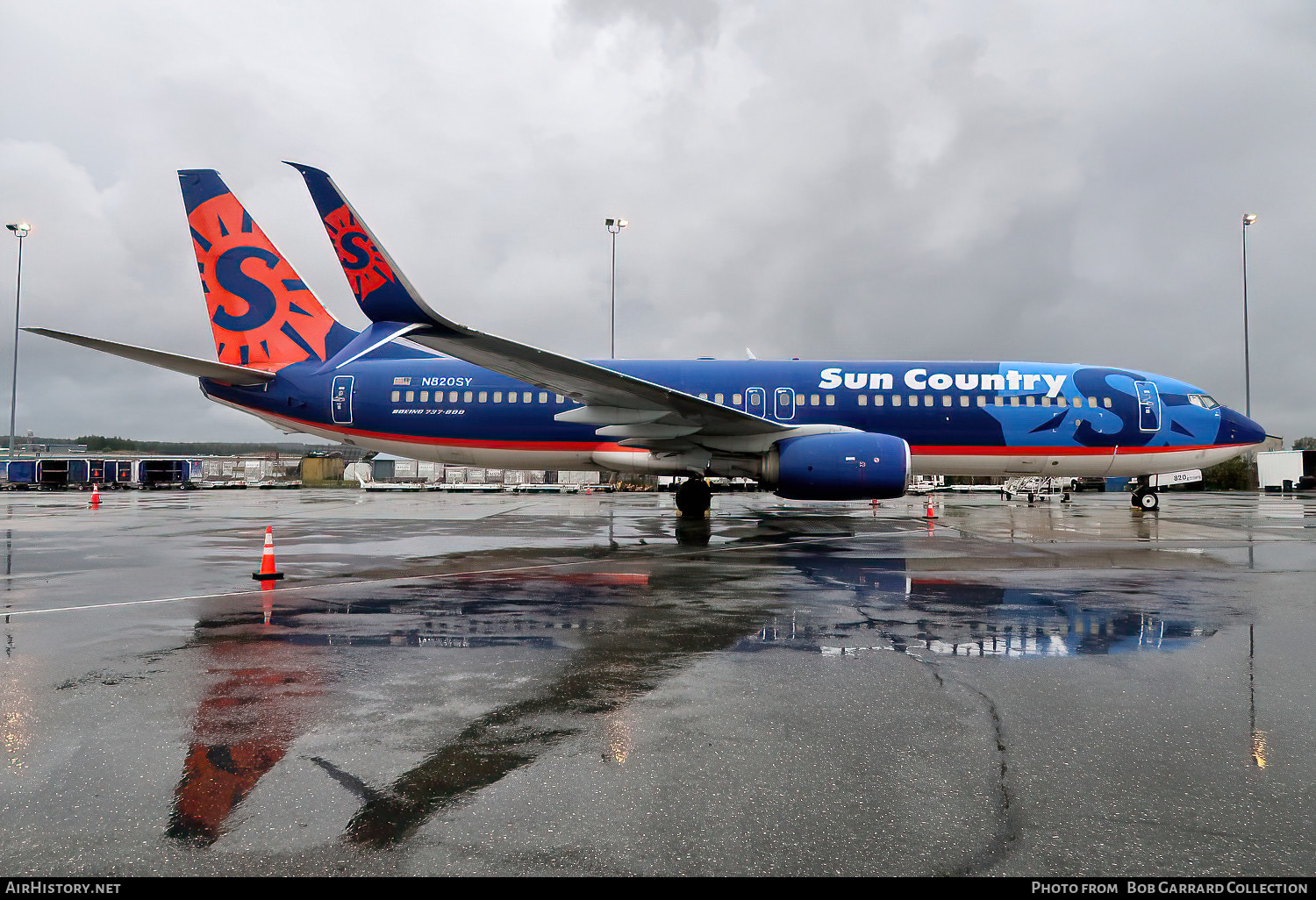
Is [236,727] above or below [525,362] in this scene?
below

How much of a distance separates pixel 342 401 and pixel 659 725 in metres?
16.0

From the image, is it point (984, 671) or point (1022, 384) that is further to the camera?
point (1022, 384)

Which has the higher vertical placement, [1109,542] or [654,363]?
[654,363]

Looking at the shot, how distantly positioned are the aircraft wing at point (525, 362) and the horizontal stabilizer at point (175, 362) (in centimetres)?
563

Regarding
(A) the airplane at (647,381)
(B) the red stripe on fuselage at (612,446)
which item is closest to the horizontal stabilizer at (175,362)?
(A) the airplane at (647,381)

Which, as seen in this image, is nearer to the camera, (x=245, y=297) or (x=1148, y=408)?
(x=1148, y=408)

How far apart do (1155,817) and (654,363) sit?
52.7ft

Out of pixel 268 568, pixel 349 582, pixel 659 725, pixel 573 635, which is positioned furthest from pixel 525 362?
pixel 659 725

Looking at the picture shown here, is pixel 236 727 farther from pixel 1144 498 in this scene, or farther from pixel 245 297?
pixel 1144 498

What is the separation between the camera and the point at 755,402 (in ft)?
55.9

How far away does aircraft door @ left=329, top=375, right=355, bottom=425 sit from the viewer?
17531 millimetres
